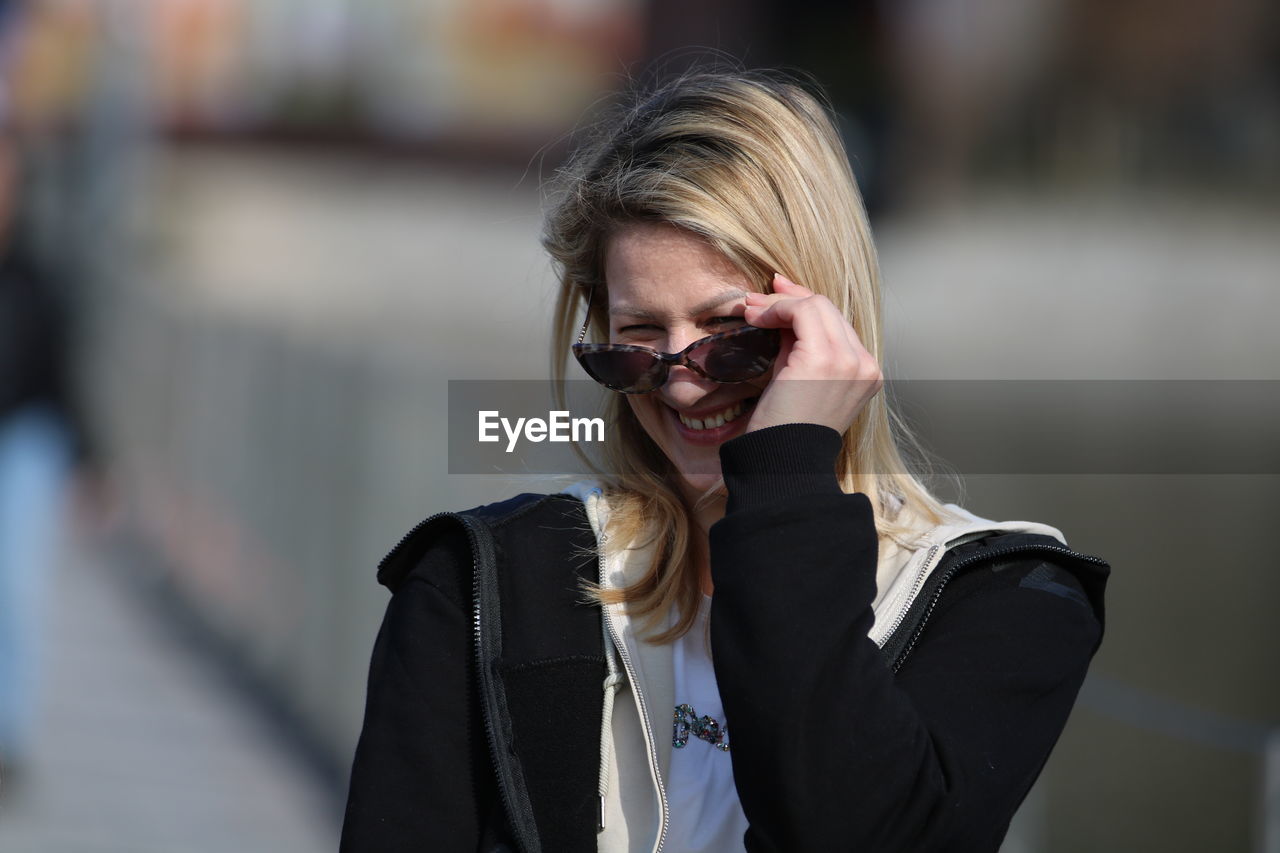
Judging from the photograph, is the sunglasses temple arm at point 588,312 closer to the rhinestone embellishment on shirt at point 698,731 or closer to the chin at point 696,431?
the chin at point 696,431

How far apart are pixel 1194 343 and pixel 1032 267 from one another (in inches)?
183

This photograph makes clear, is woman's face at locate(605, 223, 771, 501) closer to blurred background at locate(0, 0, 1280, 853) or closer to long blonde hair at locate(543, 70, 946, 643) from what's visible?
long blonde hair at locate(543, 70, 946, 643)

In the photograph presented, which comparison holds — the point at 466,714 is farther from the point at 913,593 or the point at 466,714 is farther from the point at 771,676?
the point at 913,593

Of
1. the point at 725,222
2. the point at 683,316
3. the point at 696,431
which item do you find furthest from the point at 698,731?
the point at 725,222

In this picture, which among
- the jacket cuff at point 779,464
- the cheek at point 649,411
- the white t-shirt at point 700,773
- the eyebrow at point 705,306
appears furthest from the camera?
the cheek at point 649,411

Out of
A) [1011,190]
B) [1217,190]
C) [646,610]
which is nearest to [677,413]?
[646,610]

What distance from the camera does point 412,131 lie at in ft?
66.9

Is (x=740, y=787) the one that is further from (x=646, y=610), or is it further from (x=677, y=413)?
(x=677, y=413)

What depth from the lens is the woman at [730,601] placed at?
170 centimetres

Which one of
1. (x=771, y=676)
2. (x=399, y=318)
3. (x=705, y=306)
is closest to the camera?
(x=771, y=676)

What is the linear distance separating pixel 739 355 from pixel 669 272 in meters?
0.16

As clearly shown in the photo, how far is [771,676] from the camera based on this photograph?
1.68 meters
